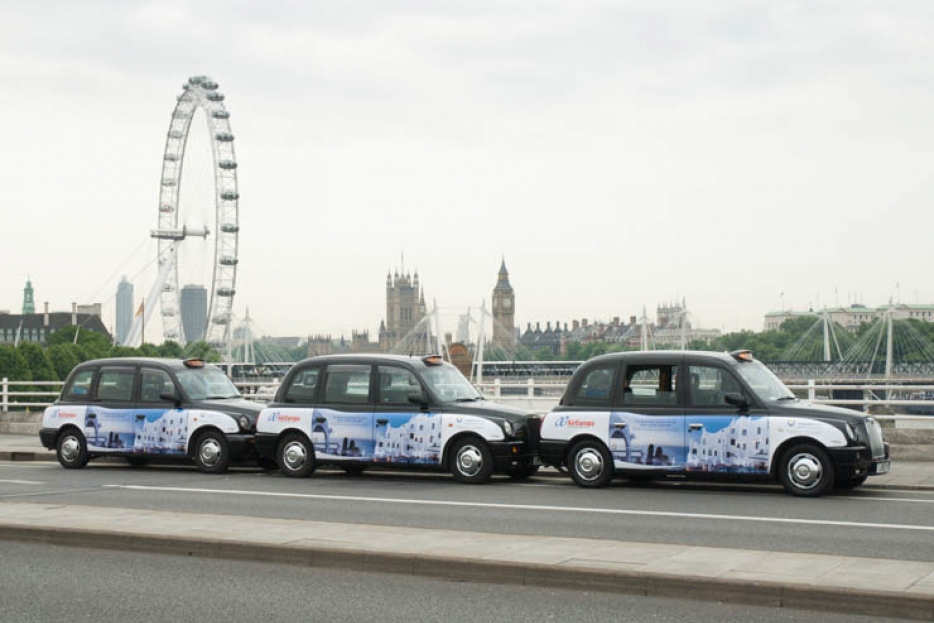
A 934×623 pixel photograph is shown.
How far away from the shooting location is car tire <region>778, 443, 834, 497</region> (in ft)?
48.2

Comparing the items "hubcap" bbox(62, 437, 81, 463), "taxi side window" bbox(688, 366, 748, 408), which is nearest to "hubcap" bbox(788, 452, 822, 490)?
"taxi side window" bbox(688, 366, 748, 408)

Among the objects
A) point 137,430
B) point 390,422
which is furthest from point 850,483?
point 137,430

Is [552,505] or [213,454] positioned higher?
[213,454]

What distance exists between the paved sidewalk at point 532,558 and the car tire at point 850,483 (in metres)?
3.73

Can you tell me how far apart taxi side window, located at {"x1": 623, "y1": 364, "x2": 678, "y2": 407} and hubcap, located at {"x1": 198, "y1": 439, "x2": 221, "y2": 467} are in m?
6.78

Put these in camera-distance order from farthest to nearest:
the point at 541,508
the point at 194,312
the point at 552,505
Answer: the point at 194,312 → the point at 552,505 → the point at 541,508

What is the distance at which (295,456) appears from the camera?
59.8 ft

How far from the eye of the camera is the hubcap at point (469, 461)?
16844mm

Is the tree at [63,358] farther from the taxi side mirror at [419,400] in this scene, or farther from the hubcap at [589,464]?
the hubcap at [589,464]

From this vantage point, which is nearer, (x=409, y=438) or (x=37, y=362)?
(x=409, y=438)

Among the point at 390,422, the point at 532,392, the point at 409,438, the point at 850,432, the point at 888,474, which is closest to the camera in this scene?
the point at 850,432

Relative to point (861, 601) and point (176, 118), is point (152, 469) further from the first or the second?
point (176, 118)

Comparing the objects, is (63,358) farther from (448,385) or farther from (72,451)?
(448,385)

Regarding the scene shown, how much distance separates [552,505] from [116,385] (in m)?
9.32
